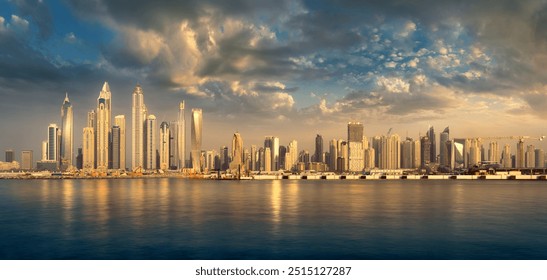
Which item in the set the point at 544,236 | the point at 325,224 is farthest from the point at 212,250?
the point at 544,236

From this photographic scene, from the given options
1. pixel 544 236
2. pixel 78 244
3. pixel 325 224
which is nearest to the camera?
pixel 78 244

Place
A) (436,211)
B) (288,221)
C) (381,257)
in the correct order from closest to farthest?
(381,257), (288,221), (436,211)
